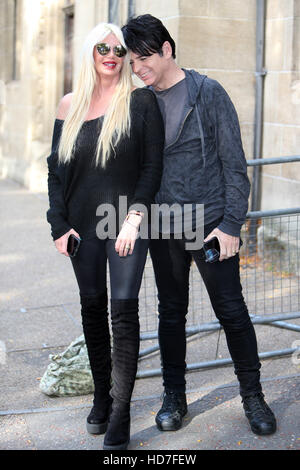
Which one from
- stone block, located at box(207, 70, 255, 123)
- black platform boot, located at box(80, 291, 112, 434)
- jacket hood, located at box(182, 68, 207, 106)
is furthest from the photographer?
stone block, located at box(207, 70, 255, 123)

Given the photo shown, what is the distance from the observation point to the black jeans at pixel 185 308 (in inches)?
153

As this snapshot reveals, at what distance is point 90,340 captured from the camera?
12.8 feet

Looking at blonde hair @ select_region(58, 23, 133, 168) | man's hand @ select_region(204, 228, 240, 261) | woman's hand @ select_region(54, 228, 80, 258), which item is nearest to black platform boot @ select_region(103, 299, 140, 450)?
woman's hand @ select_region(54, 228, 80, 258)

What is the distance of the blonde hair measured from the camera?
364 cm

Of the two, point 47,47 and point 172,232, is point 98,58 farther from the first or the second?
point 47,47

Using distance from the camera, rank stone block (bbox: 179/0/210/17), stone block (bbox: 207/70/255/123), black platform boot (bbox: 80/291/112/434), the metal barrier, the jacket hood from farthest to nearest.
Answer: stone block (bbox: 207/70/255/123) < stone block (bbox: 179/0/210/17) < the metal barrier < black platform boot (bbox: 80/291/112/434) < the jacket hood

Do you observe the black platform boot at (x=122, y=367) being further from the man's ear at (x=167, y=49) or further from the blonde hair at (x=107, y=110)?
the man's ear at (x=167, y=49)

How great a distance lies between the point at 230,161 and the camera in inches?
148

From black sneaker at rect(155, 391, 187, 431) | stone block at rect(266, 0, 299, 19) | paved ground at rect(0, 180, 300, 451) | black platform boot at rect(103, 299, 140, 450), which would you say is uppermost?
stone block at rect(266, 0, 299, 19)

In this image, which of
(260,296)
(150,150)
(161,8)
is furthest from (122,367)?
(161,8)

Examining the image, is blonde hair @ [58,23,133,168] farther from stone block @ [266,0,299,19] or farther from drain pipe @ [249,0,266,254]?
drain pipe @ [249,0,266,254]

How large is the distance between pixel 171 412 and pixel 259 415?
17.4 inches
